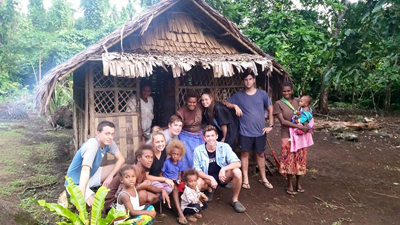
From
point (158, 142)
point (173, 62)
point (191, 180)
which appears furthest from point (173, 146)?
point (173, 62)

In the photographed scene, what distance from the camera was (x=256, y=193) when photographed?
497cm

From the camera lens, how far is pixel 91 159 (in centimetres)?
363

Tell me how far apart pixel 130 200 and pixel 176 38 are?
3263 millimetres

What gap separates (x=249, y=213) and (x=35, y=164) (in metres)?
5.10

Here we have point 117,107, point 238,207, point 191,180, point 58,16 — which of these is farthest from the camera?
point 58,16

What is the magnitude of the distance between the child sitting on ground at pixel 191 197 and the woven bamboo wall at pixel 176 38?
8.04ft

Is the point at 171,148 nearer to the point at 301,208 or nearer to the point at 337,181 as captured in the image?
the point at 301,208

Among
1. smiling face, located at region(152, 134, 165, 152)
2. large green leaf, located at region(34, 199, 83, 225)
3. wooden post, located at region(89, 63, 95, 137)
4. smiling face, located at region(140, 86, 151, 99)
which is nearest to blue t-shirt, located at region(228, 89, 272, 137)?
smiling face, located at region(152, 134, 165, 152)

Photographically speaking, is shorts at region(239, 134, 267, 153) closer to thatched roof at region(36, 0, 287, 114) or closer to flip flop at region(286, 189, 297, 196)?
flip flop at region(286, 189, 297, 196)

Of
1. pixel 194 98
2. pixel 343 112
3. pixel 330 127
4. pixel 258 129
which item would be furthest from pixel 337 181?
pixel 343 112

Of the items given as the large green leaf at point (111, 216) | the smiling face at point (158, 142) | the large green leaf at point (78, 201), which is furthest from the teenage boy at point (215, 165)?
the large green leaf at point (78, 201)

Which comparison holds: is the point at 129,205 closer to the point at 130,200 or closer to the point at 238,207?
the point at 130,200

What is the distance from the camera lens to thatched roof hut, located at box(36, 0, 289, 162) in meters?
4.50

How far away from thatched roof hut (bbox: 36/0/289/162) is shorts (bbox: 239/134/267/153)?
3.79ft
